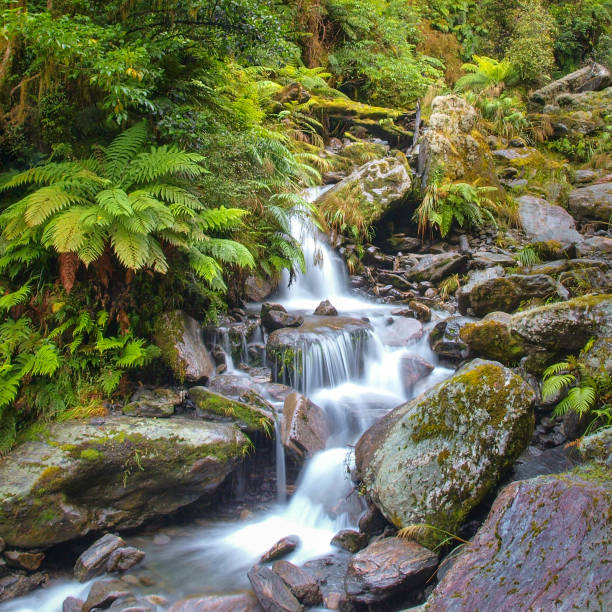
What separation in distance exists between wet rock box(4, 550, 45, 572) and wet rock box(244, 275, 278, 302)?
432cm

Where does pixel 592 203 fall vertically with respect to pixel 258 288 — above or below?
above

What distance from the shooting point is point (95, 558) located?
3.51 m

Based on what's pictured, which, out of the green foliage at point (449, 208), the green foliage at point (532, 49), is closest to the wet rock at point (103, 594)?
the green foliage at point (449, 208)

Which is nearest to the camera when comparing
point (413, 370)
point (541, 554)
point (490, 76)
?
point (541, 554)

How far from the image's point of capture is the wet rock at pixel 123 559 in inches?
138

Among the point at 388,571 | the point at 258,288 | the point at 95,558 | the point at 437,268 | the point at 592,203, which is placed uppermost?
the point at 592,203

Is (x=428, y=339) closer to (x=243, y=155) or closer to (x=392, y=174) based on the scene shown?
(x=243, y=155)

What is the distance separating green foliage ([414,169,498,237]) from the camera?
29.8 feet

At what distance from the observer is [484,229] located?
955cm

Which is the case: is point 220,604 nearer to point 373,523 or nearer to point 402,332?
point 373,523

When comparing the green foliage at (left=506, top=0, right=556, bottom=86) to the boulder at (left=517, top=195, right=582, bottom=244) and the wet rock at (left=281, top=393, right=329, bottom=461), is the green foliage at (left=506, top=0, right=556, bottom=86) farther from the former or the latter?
the wet rock at (left=281, top=393, right=329, bottom=461)

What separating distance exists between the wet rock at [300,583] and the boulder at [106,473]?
110 cm

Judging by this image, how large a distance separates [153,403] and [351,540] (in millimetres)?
2246

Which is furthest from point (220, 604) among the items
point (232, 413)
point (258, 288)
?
point (258, 288)
